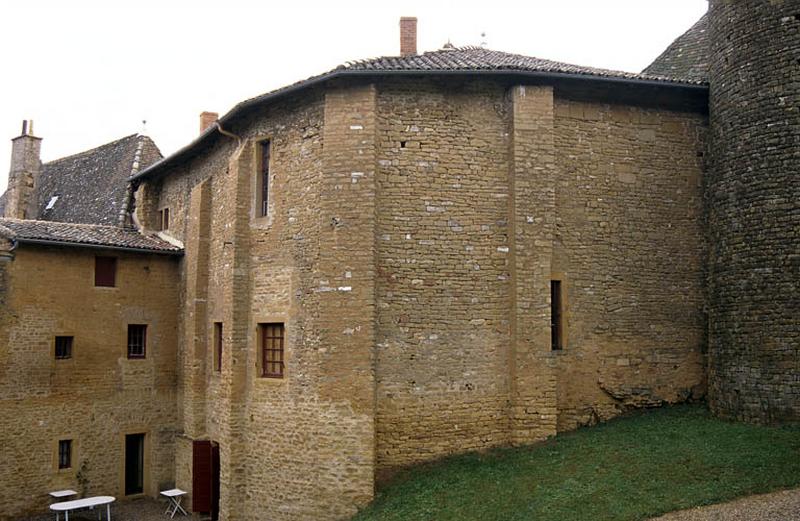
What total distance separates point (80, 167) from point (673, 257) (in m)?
22.0

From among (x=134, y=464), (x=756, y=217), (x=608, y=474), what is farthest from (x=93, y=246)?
(x=756, y=217)

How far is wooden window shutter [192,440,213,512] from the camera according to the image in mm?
16141

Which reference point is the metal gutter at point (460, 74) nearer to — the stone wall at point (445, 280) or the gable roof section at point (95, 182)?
the stone wall at point (445, 280)

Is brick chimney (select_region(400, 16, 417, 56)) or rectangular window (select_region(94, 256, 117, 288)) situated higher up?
brick chimney (select_region(400, 16, 417, 56))

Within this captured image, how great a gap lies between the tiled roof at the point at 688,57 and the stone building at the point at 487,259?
3.35ft

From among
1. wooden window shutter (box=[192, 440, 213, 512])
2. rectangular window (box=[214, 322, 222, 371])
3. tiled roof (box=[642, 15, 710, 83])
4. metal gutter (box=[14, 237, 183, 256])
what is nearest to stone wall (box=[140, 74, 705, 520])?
wooden window shutter (box=[192, 440, 213, 512])

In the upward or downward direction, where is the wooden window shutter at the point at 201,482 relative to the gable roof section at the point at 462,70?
downward

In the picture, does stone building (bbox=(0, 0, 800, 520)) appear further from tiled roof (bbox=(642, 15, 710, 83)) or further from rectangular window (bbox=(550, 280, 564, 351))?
tiled roof (bbox=(642, 15, 710, 83))

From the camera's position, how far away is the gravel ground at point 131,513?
1678 cm

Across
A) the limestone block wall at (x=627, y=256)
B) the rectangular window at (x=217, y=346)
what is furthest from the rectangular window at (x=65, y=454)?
the limestone block wall at (x=627, y=256)

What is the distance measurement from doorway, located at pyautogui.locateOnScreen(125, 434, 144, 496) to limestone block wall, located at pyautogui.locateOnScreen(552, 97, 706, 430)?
37.7ft

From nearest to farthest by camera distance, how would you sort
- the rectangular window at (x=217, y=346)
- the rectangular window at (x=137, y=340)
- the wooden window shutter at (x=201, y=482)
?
the wooden window shutter at (x=201, y=482), the rectangular window at (x=217, y=346), the rectangular window at (x=137, y=340)

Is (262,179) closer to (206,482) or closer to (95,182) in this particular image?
(206,482)

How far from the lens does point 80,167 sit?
27.3 meters
